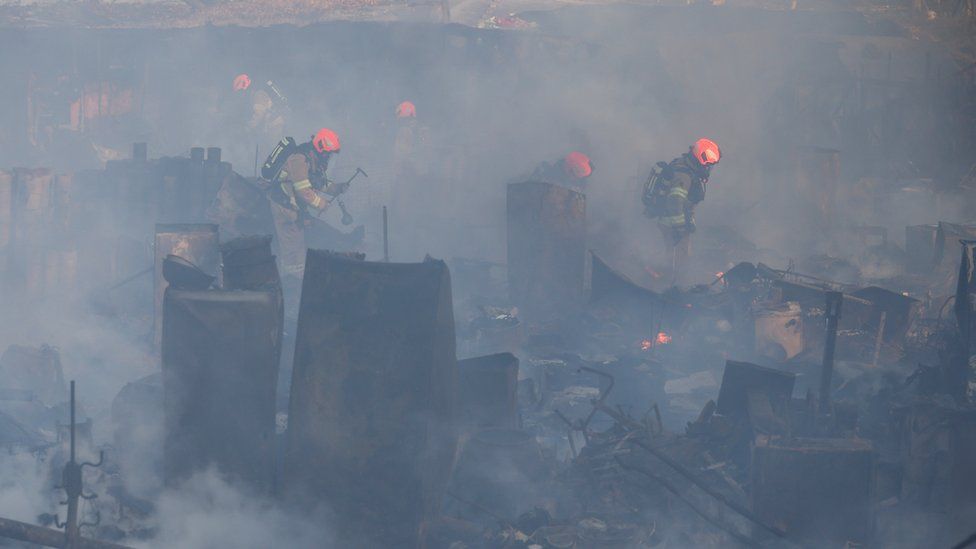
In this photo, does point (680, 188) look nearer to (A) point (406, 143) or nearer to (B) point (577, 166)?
(B) point (577, 166)

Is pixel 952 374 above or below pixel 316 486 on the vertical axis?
above

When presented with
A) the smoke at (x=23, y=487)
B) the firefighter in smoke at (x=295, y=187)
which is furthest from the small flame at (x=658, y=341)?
the smoke at (x=23, y=487)

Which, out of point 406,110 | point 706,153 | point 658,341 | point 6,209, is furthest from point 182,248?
point 406,110

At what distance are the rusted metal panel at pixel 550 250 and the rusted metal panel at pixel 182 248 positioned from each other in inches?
144

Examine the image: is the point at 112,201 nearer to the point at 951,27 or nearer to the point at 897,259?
the point at 897,259

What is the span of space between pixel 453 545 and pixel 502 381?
1608 mm

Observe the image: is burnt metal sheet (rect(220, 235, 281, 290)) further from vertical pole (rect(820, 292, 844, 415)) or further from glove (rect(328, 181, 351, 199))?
glove (rect(328, 181, 351, 199))

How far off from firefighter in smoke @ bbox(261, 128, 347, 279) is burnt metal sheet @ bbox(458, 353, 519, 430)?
17.3ft

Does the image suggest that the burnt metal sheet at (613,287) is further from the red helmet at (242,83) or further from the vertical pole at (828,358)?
the red helmet at (242,83)

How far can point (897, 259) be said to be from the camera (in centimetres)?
1466

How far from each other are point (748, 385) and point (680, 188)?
4992 mm

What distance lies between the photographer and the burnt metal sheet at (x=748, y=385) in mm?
7535

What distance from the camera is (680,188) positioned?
480 inches

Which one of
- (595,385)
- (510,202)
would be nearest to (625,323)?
(595,385)
